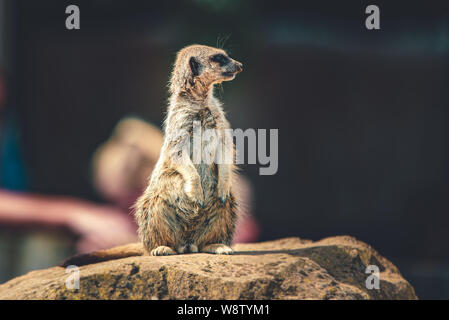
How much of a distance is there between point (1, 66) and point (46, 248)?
3.33ft

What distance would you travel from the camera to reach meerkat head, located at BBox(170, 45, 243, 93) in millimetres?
1709

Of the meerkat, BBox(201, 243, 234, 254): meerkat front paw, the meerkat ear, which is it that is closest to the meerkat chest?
the meerkat

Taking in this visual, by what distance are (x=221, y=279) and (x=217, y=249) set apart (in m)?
0.26

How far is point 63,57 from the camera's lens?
8.43 ft

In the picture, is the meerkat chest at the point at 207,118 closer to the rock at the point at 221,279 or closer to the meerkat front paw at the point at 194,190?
the meerkat front paw at the point at 194,190

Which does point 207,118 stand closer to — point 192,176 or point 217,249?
point 192,176

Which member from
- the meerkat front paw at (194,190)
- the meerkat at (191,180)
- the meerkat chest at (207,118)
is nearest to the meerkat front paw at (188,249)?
the meerkat at (191,180)

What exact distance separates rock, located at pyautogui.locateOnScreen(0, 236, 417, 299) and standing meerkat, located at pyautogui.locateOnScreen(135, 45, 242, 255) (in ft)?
0.35

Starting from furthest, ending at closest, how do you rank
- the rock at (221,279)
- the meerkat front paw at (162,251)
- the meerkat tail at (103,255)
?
the meerkat tail at (103,255), the meerkat front paw at (162,251), the rock at (221,279)

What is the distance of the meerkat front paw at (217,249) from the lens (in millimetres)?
1704

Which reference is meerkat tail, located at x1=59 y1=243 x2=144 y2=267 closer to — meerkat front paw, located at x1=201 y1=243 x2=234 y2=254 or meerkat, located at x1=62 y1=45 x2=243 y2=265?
meerkat, located at x1=62 y1=45 x2=243 y2=265

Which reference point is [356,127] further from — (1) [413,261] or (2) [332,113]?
(1) [413,261]

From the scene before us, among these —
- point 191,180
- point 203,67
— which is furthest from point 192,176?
point 203,67

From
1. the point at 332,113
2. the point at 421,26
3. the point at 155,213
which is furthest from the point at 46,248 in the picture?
the point at 421,26
